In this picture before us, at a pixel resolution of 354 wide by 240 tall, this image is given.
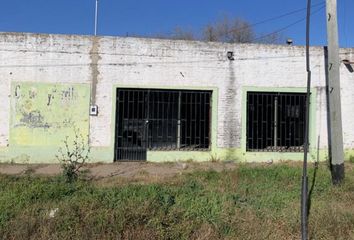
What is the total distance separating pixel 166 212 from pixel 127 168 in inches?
222

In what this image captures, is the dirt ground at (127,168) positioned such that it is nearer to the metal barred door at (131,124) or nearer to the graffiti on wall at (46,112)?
the metal barred door at (131,124)

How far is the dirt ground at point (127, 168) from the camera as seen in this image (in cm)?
1184

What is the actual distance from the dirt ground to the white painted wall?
0.87 metres

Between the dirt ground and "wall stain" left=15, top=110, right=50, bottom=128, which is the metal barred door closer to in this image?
the dirt ground

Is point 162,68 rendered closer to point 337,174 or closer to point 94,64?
point 94,64

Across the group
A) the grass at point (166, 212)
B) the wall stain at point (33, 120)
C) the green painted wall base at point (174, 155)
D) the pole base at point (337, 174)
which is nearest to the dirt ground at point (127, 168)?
the green painted wall base at point (174, 155)

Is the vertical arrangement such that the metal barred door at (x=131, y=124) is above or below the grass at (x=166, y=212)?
above

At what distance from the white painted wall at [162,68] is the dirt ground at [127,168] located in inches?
34.2

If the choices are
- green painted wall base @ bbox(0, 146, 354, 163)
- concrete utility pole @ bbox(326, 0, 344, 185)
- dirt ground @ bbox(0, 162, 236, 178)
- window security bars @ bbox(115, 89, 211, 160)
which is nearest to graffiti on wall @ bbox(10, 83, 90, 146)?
green painted wall base @ bbox(0, 146, 354, 163)

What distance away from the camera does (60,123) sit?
1341cm

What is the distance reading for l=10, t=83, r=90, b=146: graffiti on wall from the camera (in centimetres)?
1327

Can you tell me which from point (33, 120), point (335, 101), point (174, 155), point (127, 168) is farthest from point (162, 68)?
point (335, 101)

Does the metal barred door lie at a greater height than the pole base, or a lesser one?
greater

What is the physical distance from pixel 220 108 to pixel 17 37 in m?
6.33
